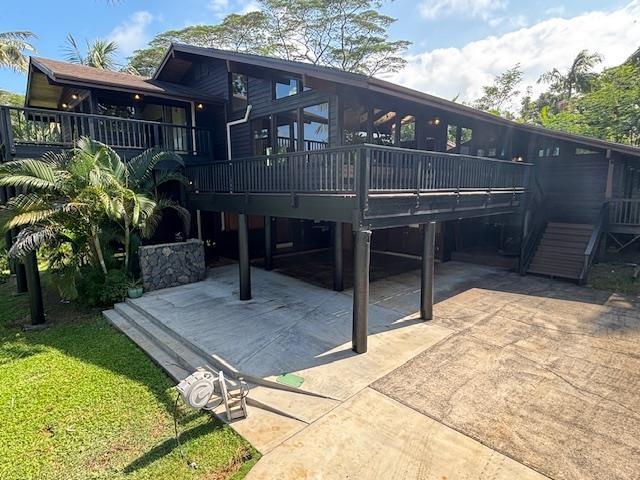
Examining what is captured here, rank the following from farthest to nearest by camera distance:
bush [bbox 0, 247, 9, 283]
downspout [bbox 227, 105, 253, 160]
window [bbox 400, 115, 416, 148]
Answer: bush [bbox 0, 247, 9, 283]
downspout [bbox 227, 105, 253, 160]
window [bbox 400, 115, 416, 148]

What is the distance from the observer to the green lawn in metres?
3.53

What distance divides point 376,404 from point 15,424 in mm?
4437

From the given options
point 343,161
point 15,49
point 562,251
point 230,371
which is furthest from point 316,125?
point 15,49

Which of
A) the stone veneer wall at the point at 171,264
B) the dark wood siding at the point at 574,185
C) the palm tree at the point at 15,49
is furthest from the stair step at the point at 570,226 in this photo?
the palm tree at the point at 15,49

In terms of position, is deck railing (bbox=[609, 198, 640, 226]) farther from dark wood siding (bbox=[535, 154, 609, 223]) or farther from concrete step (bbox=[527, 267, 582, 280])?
concrete step (bbox=[527, 267, 582, 280])

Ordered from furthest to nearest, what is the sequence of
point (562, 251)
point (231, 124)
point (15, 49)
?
1. point (15, 49)
2. point (231, 124)
3. point (562, 251)

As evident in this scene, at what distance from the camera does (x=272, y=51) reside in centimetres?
2697

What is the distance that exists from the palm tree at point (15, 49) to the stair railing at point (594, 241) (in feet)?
87.4

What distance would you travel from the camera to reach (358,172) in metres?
5.28

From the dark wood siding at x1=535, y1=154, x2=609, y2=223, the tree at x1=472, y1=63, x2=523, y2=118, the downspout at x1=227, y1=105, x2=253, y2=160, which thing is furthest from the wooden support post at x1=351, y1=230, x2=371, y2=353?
the tree at x1=472, y1=63, x2=523, y2=118

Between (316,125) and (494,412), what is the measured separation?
25.7ft

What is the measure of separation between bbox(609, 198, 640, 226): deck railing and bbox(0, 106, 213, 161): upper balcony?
43.2 ft

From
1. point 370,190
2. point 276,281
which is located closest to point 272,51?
point 276,281

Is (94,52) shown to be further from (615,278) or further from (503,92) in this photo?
(503,92)
